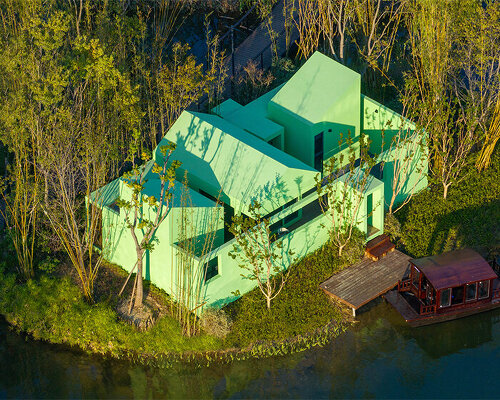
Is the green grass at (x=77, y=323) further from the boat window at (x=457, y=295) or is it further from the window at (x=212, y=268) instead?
the boat window at (x=457, y=295)

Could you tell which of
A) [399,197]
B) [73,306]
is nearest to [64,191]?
[73,306]

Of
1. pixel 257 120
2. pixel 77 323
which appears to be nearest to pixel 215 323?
pixel 77 323

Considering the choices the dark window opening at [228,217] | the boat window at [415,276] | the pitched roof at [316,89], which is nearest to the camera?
the boat window at [415,276]

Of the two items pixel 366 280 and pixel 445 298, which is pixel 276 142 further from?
pixel 445 298

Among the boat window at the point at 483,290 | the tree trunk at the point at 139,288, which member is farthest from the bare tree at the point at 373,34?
the tree trunk at the point at 139,288

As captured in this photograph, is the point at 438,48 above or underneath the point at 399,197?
above

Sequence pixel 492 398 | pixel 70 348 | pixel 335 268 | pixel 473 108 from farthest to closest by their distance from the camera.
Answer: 1. pixel 473 108
2. pixel 335 268
3. pixel 70 348
4. pixel 492 398

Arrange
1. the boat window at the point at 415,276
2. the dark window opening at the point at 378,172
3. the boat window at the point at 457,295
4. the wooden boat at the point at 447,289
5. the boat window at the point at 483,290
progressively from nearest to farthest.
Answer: the wooden boat at the point at 447,289
the boat window at the point at 457,295
the boat window at the point at 483,290
the boat window at the point at 415,276
the dark window opening at the point at 378,172

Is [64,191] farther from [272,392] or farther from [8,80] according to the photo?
[272,392]
